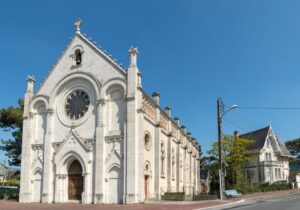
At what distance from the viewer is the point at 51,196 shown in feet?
116

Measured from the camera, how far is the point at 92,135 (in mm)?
34312

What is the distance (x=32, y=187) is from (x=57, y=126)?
6.58m

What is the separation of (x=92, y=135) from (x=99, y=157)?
2.41 metres

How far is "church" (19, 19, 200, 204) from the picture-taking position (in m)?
32.2

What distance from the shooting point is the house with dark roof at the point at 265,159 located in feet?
232

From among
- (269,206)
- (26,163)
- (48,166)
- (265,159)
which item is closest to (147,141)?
(48,166)

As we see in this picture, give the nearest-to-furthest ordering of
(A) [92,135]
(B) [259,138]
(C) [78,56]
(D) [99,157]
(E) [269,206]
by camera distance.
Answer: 1. (E) [269,206]
2. (D) [99,157]
3. (A) [92,135]
4. (C) [78,56]
5. (B) [259,138]

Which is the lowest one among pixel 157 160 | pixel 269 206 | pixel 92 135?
pixel 269 206

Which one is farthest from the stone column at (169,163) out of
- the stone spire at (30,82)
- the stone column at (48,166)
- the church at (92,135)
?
the stone spire at (30,82)

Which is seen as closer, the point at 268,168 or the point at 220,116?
the point at 220,116

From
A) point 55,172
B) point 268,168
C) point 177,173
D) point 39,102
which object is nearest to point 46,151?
point 55,172

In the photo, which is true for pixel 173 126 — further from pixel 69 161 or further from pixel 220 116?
pixel 69 161

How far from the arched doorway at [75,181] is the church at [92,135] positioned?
3.6 inches

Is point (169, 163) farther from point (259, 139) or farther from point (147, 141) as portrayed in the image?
point (259, 139)
